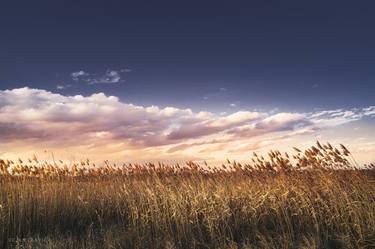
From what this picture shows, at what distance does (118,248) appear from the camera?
738 centimetres

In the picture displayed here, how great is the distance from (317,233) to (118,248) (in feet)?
12.4

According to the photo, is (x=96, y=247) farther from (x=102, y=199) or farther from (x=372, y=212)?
(x=372, y=212)

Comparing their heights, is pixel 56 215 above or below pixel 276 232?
above

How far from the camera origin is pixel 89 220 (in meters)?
9.63

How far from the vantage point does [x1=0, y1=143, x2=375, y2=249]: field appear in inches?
296

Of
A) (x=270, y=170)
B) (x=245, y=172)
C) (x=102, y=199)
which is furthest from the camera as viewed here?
(x=245, y=172)

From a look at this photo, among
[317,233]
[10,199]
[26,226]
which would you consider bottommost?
[317,233]

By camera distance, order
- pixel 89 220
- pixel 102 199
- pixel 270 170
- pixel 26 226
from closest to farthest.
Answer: pixel 26 226 → pixel 89 220 → pixel 102 199 → pixel 270 170

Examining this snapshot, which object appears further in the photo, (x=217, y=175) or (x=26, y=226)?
(x=217, y=175)

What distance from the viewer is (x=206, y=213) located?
8422mm

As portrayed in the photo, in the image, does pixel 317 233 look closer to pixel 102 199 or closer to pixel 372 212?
pixel 372 212

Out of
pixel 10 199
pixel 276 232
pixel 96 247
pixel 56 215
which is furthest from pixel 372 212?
pixel 10 199

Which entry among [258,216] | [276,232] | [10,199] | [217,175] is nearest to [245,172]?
[217,175]

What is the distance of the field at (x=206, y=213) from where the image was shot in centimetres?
753
